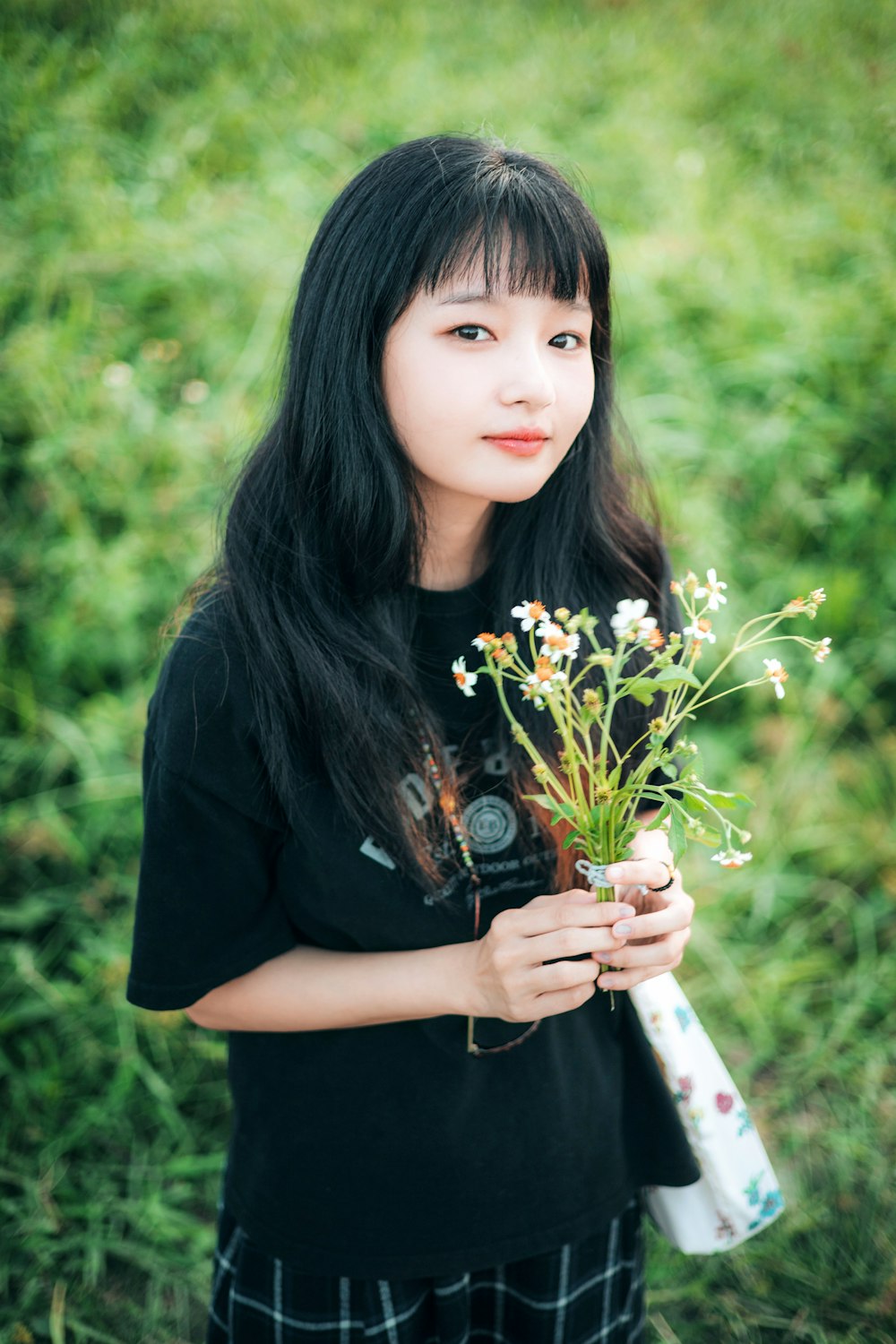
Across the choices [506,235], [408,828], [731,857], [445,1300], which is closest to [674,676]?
[731,857]

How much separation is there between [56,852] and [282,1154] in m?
1.48

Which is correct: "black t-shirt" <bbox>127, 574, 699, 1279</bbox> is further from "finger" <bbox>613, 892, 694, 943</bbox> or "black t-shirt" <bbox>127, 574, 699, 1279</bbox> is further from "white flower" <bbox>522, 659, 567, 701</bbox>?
"white flower" <bbox>522, 659, 567, 701</bbox>

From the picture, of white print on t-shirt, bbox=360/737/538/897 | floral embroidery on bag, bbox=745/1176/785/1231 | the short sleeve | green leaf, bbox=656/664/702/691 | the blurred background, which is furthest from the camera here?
the blurred background

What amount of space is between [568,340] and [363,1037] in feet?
2.92

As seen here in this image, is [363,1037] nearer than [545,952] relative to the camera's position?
No

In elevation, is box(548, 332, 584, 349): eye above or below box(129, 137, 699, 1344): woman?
above

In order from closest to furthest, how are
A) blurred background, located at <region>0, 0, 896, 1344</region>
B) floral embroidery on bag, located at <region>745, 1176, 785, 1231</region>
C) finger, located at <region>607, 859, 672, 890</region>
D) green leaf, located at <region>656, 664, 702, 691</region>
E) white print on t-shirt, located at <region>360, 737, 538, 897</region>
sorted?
green leaf, located at <region>656, 664, 702, 691</region> → finger, located at <region>607, 859, 672, 890</region> → white print on t-shirt, located at <region>360, 737, 538, 897</region> → floral embroidery on bag, located at <region>745, 1176, 785, 1231</region> → blurred background, located at <region>0, 0, 896, 1344</region>

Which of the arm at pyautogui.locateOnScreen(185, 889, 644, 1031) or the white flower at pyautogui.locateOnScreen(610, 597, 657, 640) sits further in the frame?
the arm at pyautogui.locateOnScreen(185, 889, 644, 1031)

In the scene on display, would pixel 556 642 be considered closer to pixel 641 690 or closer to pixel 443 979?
pixel 641 690

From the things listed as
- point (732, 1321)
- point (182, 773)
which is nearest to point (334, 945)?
point (182, 773)

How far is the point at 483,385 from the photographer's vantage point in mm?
1041

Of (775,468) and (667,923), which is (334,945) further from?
(775,468)

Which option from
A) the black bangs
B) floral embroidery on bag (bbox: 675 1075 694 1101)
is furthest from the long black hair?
floral embroidery on bag (bbox: 675 1075 694 1101)

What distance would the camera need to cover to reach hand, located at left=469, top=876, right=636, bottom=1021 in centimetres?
101
